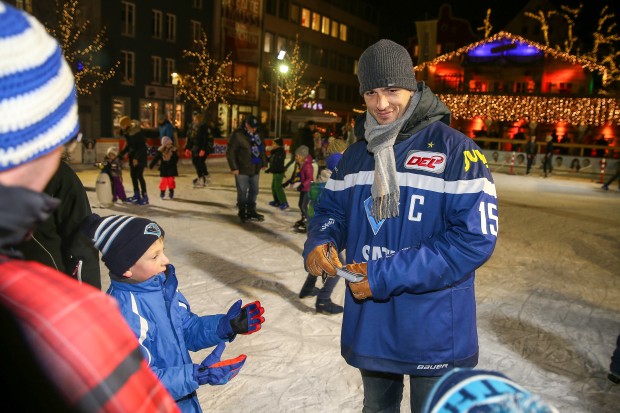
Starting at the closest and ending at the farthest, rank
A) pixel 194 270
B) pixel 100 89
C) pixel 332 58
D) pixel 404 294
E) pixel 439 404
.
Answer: pixel 439 404, pixel 404 294, pixel 194 270, pixel 100 89, pixel 332 58

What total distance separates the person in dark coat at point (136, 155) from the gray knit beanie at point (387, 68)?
8.84 m

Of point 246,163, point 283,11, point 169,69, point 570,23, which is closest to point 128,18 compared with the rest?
point 169,69

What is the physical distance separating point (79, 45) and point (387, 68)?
26.6 metres

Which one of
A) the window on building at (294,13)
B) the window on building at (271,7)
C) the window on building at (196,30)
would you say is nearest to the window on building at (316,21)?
the window on building at (294,13)

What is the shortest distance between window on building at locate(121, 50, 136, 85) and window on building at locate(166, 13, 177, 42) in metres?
3.08

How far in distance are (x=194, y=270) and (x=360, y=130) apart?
431 cm

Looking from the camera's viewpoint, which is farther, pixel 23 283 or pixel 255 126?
pixel 255 126

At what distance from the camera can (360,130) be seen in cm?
237

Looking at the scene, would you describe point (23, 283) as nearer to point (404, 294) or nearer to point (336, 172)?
point (404, 294)

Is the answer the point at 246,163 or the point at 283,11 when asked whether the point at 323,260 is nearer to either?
the point at 246,163

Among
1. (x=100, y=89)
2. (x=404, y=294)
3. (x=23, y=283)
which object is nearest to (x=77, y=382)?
(x=23, y=283)

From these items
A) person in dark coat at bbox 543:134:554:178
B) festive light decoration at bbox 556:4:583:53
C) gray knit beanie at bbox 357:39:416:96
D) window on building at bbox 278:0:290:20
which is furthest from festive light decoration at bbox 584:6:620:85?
gray knit beanie at bbox 357:39:416:96

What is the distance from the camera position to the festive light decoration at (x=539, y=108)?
25797 millimetres

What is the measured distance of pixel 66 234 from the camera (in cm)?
290
